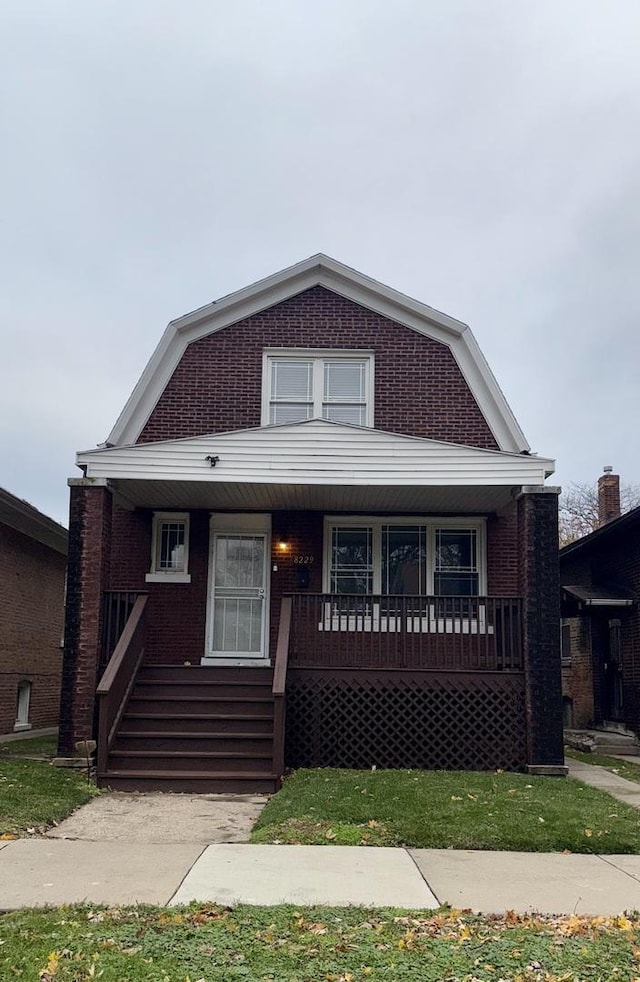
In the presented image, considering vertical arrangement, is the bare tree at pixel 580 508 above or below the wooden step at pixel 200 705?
above

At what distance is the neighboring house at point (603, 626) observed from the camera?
14.8 m

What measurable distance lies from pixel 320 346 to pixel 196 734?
6.33 m

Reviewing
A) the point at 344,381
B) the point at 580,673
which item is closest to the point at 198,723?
the point at 344,381

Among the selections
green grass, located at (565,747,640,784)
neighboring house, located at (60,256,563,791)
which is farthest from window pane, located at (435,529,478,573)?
green grass, located at (565,747,640,784)

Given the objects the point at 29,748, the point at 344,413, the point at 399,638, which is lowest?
the point at 29,748

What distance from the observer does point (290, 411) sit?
43.2ft

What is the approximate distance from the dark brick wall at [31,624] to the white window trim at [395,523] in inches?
235

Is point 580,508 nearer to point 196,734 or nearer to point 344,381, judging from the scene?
point 344,381

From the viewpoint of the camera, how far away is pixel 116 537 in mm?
12695

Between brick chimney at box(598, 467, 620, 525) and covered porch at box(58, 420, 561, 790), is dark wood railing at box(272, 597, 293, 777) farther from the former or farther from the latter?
brick chimney at box(598, 467, 620, 525)

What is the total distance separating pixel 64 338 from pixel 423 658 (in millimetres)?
15843

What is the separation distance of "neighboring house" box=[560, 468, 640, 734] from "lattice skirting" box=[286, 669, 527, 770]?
4.87m

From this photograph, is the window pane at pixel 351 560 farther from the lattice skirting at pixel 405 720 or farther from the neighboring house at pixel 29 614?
the neighboring house at pixel 29 614

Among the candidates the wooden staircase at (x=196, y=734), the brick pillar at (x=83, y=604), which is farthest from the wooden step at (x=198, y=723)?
the brick pillar at (x=83, y=604)
